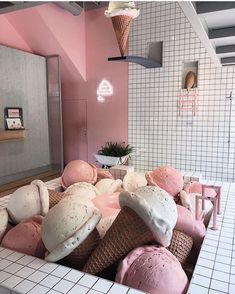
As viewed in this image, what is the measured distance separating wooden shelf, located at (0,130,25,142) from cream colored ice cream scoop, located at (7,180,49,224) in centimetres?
235

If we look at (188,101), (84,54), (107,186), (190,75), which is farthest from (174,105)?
(107,186)

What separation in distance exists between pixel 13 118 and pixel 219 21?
321 cm

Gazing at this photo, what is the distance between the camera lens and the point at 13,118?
3.72m

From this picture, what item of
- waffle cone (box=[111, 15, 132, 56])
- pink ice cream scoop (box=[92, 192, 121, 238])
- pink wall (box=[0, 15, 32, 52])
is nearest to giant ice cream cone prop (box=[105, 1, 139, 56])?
waffle cone (box=[111, 15, 132, 56])

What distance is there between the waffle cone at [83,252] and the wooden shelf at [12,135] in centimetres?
282

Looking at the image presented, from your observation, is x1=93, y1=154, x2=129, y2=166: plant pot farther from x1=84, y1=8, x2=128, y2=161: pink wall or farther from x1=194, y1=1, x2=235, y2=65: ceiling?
x1=194, y1=1, x2=235, y2=65: ceiling

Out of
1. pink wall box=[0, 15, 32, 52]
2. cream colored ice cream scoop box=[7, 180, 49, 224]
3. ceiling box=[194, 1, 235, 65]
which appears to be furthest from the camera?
pink wall box=[0, 15, 32, 52]

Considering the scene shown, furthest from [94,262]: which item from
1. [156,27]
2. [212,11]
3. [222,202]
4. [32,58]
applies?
[32,58]

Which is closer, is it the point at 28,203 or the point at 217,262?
the point at 217,262

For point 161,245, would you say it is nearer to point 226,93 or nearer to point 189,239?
point 189,239

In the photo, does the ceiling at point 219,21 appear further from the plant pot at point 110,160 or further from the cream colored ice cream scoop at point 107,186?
the plant pot at point 110,160

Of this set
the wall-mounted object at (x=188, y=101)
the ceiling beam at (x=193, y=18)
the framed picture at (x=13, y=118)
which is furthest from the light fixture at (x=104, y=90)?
the ceiling beam at (x=193, y=18)

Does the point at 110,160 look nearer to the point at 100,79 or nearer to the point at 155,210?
the point at 100,79

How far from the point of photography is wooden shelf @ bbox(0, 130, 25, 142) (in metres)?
3.44
